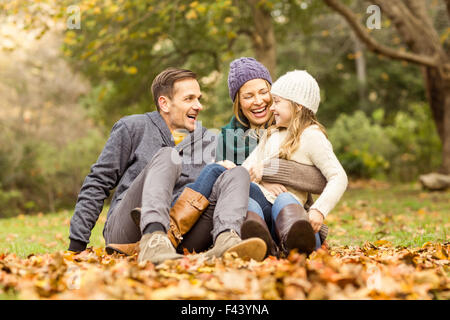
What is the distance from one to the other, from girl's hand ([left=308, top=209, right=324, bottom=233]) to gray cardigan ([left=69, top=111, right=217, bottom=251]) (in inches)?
35.2

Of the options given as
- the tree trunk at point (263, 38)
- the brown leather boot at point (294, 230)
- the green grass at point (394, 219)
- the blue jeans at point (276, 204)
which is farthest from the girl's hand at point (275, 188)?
the tree trunk at point (263, 38)

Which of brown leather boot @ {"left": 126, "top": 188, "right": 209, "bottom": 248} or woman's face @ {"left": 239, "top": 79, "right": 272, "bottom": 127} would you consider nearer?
brown leather boot @ {"left": 126, "top": 188, "right": 209, "bottom": 248}

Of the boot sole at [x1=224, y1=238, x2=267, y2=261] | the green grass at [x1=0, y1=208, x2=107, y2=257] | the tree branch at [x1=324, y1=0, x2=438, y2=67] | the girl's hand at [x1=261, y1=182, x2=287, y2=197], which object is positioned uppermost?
the tree branch at [x1=324, y1=0, x2=438, y2=67]

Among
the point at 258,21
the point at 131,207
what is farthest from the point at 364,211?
the point at 131,207

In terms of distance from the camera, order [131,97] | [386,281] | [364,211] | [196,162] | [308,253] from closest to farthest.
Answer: [386,281] → [308,253] → [196,162] → [364,211] → [131,97]

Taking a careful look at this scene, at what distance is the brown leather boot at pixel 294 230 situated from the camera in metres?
2.88

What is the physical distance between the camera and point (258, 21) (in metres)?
11.9

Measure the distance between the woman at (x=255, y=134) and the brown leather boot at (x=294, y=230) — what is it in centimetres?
30

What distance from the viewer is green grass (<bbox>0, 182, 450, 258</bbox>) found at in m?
5.17

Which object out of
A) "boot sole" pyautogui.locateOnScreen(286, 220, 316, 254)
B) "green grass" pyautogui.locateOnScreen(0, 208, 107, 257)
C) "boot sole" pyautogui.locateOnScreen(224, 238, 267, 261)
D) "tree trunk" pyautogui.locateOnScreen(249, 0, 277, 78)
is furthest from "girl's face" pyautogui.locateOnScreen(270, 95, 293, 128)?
"tree trunk" pyautogui.locateOnScreen(249, 0, 277, 78)

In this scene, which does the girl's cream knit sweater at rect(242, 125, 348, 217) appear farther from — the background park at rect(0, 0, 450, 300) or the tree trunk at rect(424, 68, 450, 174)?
the tree trunk at rect(424, 68, 450, 174)

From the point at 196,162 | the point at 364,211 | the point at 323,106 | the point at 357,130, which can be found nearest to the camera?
the point at 196,162
